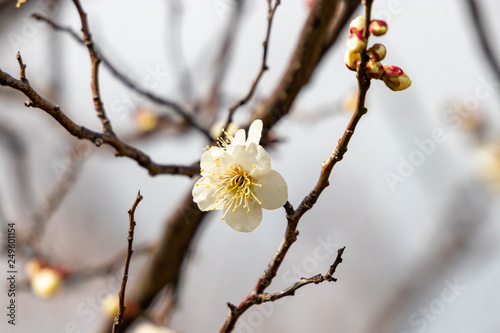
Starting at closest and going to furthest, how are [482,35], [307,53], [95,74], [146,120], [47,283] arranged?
[95,74] → [307,53] → [482,35] → [47,283] → [146,120]

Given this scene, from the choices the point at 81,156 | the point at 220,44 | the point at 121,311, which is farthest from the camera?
the point at 220,44

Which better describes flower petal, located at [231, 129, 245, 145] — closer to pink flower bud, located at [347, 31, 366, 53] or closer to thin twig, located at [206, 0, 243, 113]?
pink flower bud, located at [347, 31, 366, 53]

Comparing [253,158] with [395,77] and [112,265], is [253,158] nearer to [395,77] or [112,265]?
[395,77]

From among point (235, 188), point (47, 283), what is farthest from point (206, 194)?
point (47, 283)

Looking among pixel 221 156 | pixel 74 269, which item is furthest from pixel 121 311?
pixel 74 269

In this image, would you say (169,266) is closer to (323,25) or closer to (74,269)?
(74,269)

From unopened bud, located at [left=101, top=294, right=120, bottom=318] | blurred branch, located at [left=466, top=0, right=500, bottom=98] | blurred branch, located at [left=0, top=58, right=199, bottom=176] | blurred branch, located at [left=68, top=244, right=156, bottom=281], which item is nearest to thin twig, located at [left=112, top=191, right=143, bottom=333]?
blurred branch, located at [left=0, top=58, right=199, bottom=176]
